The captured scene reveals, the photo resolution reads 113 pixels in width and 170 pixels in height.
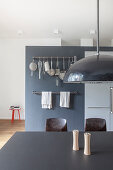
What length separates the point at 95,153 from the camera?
5.59 feet

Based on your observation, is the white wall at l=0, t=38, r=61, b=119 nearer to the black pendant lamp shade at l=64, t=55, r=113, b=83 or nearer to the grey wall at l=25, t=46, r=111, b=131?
the grey wall at l=25, t=46, r=111, b=131

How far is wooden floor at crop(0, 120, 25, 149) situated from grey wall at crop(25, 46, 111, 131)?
0.77 metres

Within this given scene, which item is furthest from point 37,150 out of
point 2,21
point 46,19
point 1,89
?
point 1,89

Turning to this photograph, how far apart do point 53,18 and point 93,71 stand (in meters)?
3.15

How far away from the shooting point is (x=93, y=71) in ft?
4.50

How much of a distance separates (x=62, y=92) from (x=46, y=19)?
1839 millimetres

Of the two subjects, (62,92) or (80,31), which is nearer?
(62,92)

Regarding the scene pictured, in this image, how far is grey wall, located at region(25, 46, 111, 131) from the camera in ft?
14.1

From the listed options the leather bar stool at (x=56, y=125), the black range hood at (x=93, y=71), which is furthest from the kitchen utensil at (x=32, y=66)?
the black range hood at (x=93, y=71)

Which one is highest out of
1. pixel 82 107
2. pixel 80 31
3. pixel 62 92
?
pixel 80 31

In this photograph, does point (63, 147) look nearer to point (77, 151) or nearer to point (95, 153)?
point (77, 151)

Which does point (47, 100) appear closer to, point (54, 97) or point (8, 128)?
point (54, 97)

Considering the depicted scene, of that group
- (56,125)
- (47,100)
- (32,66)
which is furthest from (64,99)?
(56,125)

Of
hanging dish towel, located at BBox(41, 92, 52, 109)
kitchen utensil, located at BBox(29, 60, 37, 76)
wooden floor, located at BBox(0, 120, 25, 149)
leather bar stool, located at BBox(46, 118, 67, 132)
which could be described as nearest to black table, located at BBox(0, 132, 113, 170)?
leather bar stool, located at BBox(46, 118, 67, 132)
